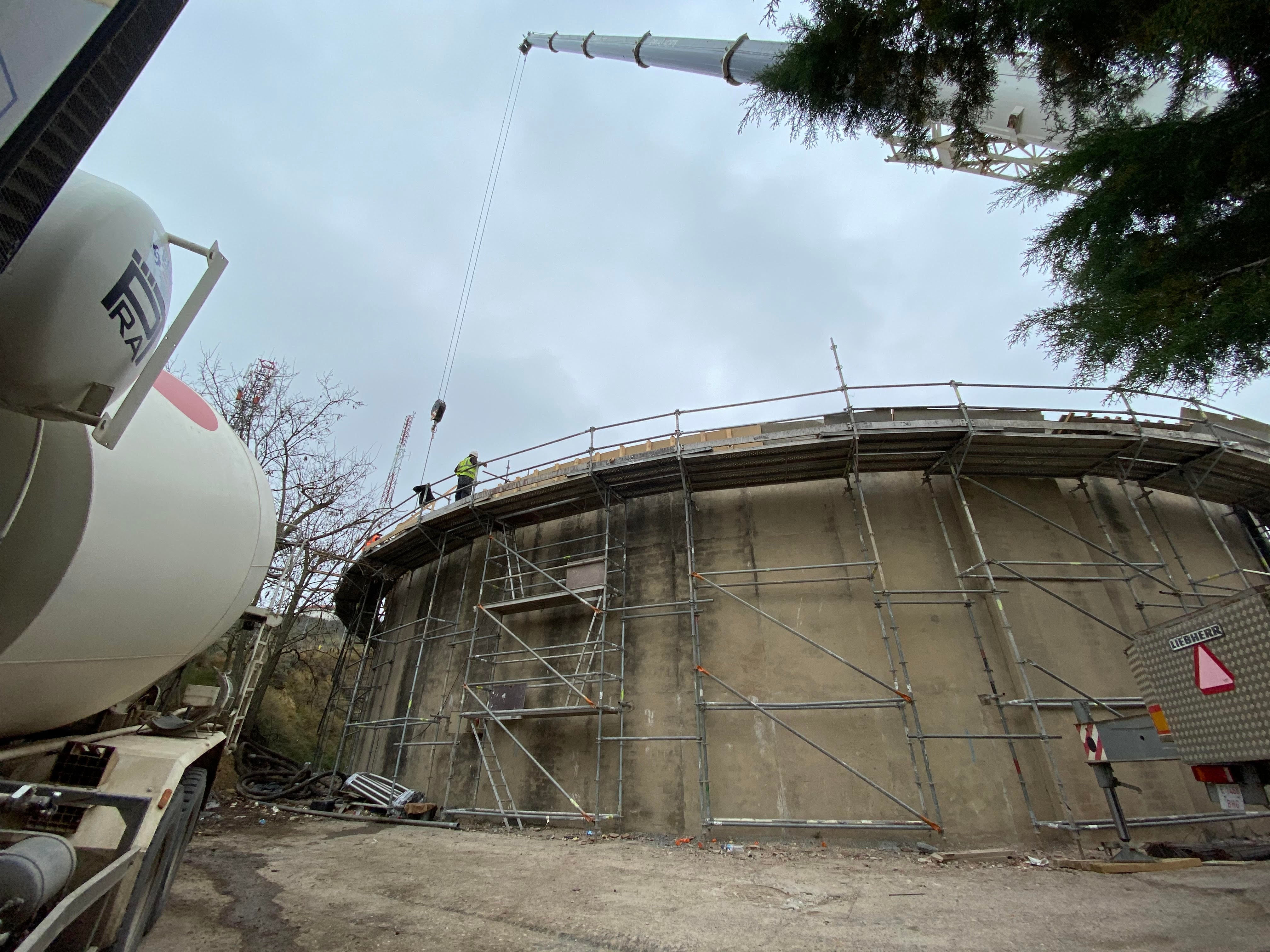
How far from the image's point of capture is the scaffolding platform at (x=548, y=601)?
1023 cm

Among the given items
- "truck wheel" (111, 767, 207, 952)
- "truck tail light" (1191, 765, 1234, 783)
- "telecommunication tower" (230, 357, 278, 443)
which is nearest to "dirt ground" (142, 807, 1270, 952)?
"truck wheel" (111, 767, 207, 952)

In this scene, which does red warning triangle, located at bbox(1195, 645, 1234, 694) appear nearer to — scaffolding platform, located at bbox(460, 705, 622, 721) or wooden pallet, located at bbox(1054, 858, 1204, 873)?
wooden pallet, located at bbox(1054, 858, 1204, 873)

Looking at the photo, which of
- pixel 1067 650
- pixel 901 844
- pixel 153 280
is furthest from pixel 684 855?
pixel 153 280

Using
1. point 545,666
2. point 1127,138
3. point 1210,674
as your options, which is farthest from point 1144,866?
point 545,666

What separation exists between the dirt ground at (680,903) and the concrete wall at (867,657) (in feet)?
3.69

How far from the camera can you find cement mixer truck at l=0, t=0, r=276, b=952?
1305mm

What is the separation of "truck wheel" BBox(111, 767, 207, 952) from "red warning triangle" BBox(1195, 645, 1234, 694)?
653 centimetres

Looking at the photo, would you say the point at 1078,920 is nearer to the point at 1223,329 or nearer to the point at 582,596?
the point at 1223,329

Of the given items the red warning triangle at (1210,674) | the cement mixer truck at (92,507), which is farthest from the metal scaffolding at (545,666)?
the red warning triangle at (1210,674)

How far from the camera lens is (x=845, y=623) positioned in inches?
355

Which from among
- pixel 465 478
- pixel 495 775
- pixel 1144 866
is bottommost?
pixel 1144 866

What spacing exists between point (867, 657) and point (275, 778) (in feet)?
41.6

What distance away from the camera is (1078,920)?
4.39 meters

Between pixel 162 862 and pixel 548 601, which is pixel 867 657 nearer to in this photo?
pixel 548 601
